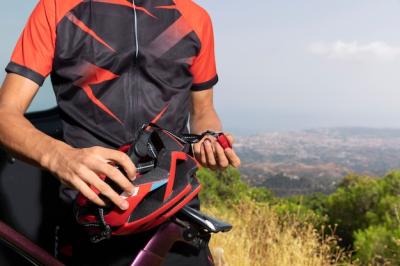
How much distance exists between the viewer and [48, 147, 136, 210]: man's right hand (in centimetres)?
120

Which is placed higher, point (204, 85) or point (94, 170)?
point (204, 85)

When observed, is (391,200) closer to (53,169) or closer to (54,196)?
(54,196)

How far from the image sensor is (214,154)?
5.75 feet

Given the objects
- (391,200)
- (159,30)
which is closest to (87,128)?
(159,30)

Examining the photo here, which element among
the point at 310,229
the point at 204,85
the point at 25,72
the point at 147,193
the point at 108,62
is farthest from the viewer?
the point at 310,229

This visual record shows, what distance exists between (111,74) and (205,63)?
41 centimetres

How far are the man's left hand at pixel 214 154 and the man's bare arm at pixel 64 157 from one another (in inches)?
20.5

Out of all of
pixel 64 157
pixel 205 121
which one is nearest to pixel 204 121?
pixel 205 121

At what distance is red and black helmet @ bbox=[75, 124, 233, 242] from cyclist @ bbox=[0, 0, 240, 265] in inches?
12.7

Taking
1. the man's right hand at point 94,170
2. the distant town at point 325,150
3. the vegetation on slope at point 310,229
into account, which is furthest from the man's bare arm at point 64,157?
the distant town at point 325,150

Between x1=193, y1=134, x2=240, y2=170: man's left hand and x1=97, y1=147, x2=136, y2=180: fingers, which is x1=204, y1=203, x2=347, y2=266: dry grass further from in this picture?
x1=97, y1=147, x2=136, y2=180: fingers

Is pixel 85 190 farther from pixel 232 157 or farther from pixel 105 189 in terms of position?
pixel 232 157

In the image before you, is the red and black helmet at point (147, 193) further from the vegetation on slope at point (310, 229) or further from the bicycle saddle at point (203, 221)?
the vegetation on slope at point (310, 229)

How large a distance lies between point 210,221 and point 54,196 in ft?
2.44
